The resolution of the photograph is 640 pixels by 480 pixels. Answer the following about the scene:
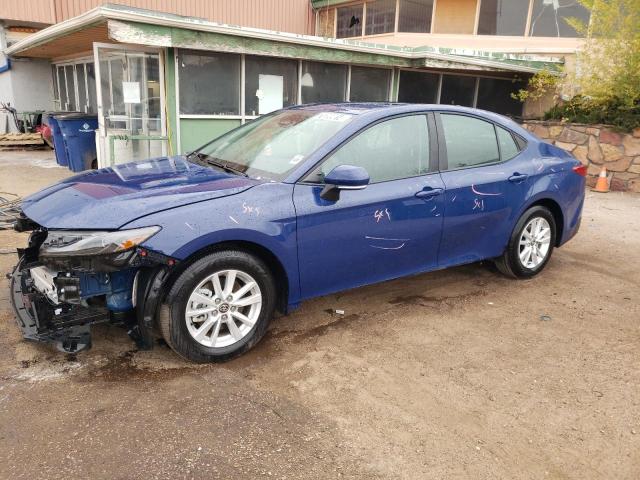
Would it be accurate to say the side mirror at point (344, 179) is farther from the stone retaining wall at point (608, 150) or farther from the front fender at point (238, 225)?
the stone retaining wall at point (608, 150)

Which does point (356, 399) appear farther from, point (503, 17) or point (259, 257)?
point (503, 17)

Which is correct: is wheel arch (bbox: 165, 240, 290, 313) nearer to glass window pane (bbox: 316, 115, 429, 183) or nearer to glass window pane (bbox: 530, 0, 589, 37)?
glass window pane (bbox: 316, 115, 429, 183)

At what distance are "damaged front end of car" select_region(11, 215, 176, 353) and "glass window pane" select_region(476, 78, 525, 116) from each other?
475 inches

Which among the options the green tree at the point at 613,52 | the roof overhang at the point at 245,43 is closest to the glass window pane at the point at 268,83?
the roof overhang at the point at 245,43

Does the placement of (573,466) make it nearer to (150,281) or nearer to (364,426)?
(364,426)

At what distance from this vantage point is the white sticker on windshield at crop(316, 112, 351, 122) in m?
3.80

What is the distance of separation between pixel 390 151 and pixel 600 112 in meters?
8.56

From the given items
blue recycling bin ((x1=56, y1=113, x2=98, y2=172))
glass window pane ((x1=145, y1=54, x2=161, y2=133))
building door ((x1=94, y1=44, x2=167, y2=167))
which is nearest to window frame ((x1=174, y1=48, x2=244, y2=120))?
building door ((x1=94, y1=44, x2=167, y2=167))

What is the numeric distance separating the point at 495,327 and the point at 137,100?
7315 mm

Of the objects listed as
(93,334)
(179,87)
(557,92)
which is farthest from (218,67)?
(557,92)

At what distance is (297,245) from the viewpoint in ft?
10.9

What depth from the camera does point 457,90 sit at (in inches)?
510

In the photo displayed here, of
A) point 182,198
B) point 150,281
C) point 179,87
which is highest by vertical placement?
point 179,87

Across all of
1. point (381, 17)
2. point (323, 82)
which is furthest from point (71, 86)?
point (381, 17)
